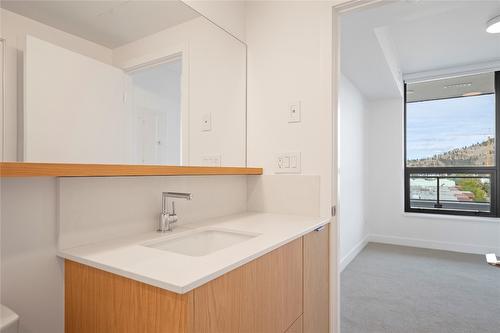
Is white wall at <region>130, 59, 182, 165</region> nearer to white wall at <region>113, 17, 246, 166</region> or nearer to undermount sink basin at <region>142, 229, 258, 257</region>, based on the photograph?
white wall at <region>113, 17, 246, 166</region>

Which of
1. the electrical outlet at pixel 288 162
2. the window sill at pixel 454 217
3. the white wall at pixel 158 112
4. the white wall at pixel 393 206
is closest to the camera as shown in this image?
the white wall at pixel 158 112

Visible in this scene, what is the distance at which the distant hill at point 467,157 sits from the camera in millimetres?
3727

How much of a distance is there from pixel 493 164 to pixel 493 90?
97cm

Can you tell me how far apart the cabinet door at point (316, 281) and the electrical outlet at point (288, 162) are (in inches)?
14.5

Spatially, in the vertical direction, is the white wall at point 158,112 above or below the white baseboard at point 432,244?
above

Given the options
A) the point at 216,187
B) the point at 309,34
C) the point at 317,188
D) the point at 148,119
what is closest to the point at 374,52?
the point at 309,34

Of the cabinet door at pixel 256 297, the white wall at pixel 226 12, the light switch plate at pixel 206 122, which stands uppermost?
the white wall at pixel 226 12

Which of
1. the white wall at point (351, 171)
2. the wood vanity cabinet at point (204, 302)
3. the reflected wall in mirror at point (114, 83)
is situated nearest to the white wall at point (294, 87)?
the reflected wall in mirror at point (114, 83)

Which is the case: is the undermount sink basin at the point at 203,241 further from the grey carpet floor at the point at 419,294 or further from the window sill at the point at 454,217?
the window sill at the point at 454,217

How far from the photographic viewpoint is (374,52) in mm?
2621

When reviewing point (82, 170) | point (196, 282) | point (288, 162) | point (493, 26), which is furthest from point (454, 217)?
point (82, 170)

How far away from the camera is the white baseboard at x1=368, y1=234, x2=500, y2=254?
3.72 m

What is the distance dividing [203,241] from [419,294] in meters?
2.24

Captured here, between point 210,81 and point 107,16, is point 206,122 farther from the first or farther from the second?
point 107,16
